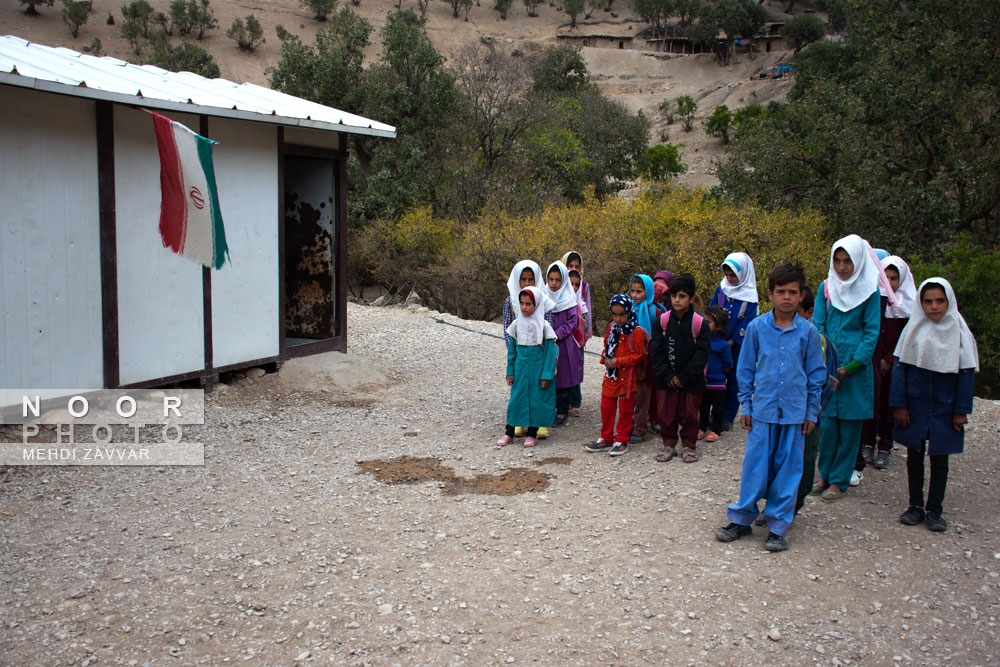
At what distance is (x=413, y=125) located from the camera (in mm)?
21953

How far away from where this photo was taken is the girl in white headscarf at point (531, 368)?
6387 mm

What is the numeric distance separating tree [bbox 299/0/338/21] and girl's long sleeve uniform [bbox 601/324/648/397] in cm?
5917

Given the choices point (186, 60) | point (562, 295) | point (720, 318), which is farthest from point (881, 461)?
point (186, 60)

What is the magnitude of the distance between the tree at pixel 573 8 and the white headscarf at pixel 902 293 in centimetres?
6904

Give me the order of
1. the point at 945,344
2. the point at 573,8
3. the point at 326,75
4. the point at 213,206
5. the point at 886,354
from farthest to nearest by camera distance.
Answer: the point at 573,8 < the point at 326,75 < the point at 213,206 < the point at 886,354 < the point at 945,344

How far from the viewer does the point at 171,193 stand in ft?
19.9

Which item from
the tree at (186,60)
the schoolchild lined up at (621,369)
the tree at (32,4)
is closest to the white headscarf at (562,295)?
the schoolchild lined up at (621,369)

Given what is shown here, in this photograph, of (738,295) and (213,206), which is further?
(738,295)

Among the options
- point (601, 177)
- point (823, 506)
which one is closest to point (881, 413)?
point (823, 506)

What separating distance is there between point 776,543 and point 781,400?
2.53 feet

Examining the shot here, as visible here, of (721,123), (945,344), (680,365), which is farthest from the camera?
(721,123)

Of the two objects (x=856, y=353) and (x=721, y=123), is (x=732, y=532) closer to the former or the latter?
(x=856, y=353)

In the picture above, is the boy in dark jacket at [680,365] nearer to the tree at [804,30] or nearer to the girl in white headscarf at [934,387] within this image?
the girl in white headscarf at [934,387]

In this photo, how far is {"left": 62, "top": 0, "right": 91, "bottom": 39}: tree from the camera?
48.5m
